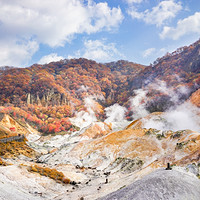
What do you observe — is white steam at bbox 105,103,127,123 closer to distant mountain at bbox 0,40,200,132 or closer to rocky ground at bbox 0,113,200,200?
distant mountain at bbox 0,40,200,132

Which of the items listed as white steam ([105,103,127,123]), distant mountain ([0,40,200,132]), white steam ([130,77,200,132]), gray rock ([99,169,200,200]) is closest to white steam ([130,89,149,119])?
white steam ([130,77,200,132])

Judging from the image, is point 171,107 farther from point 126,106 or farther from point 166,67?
point 166,67

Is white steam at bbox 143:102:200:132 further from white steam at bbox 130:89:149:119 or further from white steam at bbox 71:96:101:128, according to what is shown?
white steam at bbox 71:96:101:128

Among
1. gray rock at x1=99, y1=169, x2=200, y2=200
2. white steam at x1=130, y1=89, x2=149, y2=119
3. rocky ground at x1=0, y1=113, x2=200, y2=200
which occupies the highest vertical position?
white steam at x1=130, y1=89, x2=149, y2=119

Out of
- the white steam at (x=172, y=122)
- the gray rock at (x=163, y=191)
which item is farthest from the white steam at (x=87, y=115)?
the gray rock at (x=163, y=191)

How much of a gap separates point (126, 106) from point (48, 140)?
76.5 meters

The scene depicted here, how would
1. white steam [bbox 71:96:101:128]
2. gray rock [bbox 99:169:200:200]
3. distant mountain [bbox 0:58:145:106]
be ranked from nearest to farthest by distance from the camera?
gray rock [bbox 99:169:200:200]
white steam [bbox 71:96:101:128]
distant mountain [bbox 0:58:145:106]

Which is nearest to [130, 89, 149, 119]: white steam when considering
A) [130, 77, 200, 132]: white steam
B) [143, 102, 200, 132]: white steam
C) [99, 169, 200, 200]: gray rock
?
[130, 77, 200, 132]: white steam

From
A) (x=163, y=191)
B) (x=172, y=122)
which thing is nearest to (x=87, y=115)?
(x=172, y=122)

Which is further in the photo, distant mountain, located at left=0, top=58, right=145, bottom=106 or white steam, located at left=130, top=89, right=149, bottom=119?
distant mountain, located at left=0, top=58, right=145, bottom=106

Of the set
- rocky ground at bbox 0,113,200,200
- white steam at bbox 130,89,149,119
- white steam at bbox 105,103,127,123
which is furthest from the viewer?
white steam at bbox 105,103,127,123

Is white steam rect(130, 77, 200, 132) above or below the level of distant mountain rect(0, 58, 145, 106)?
below

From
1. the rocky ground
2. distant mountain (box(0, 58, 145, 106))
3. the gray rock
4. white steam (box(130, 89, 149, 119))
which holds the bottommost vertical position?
the rocky ground

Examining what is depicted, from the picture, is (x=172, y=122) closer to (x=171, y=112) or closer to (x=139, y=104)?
(x=171, y=112)
